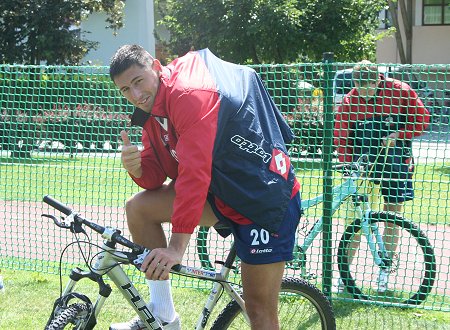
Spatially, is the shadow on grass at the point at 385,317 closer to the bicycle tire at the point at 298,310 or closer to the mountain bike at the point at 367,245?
the mountain bike at the point at 367,245

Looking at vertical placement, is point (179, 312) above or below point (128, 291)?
below

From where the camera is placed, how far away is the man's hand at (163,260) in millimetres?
3238

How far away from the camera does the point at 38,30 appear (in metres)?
19.9

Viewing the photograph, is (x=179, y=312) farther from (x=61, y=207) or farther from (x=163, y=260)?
(x=163, y=260)

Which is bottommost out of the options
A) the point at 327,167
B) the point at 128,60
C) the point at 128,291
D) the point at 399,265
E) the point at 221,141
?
the point at 399,265

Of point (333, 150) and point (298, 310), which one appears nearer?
point (298, 310)

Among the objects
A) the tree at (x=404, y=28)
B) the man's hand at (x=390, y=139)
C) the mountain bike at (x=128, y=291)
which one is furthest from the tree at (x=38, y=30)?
the mountain bike at (x=128, y=291)

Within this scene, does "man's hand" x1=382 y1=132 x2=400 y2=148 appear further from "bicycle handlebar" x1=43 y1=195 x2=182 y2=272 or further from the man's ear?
"bicycle handlebar" x1=43 y1=195 x2=182 y2=272

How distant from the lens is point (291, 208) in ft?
12.3


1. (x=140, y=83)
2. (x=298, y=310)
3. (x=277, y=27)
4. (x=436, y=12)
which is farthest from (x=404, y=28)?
(x=140, y=83)

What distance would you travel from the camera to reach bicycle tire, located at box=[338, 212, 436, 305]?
576cm

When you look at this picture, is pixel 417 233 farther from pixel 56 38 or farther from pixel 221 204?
pixel 56 38

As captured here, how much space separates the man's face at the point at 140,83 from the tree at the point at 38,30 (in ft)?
54.8

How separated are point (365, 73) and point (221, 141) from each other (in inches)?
104
